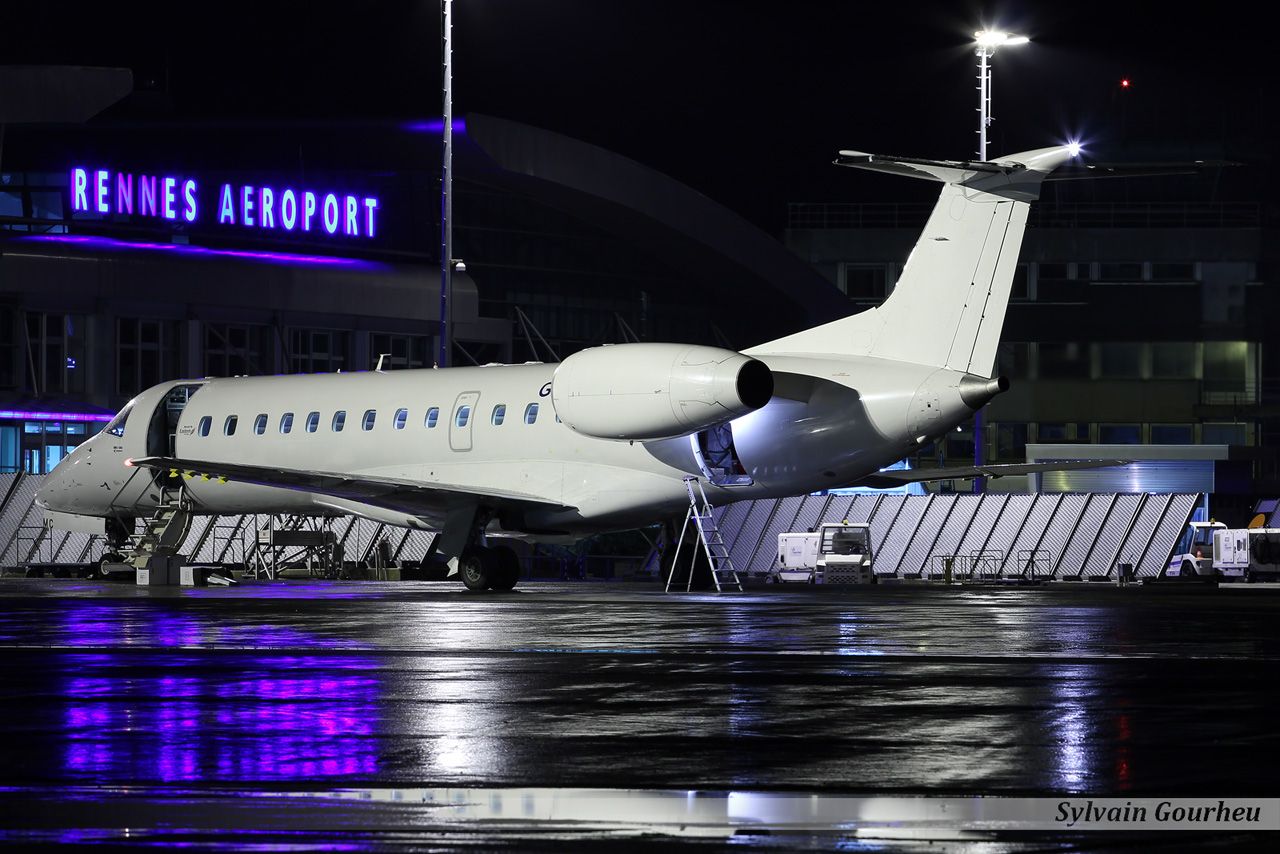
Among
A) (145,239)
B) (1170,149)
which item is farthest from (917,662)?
(1170,149)

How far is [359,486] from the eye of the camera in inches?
1211

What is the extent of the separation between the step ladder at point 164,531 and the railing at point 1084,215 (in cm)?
4938

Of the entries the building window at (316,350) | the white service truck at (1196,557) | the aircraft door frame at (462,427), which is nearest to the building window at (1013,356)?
the building window at (316,350)

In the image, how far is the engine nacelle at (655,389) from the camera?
26656 mm

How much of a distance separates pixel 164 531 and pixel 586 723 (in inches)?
1092

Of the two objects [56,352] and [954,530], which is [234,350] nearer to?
[56,352]

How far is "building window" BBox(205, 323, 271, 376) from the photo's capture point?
6375 cm

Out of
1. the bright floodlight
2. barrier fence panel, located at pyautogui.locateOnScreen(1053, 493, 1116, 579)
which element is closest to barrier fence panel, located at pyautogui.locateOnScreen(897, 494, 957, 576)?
barrier fence panel, located at pyautogui.locateOnScreen(1053, 493, 1116, 579)

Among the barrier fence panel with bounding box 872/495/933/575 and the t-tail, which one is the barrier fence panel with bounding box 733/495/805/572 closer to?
the barrier fence panel with bounding box 872/495/933/575

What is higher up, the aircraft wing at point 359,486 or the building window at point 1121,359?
the building window at point 1121,359

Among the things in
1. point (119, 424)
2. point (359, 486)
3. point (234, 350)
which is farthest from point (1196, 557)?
point (234, 350)

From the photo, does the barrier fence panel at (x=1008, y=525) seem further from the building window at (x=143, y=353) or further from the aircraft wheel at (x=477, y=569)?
the building window at (x=143, y=353)

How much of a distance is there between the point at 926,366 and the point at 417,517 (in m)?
9.80

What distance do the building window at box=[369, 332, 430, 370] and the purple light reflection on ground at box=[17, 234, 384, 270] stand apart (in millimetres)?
2975
